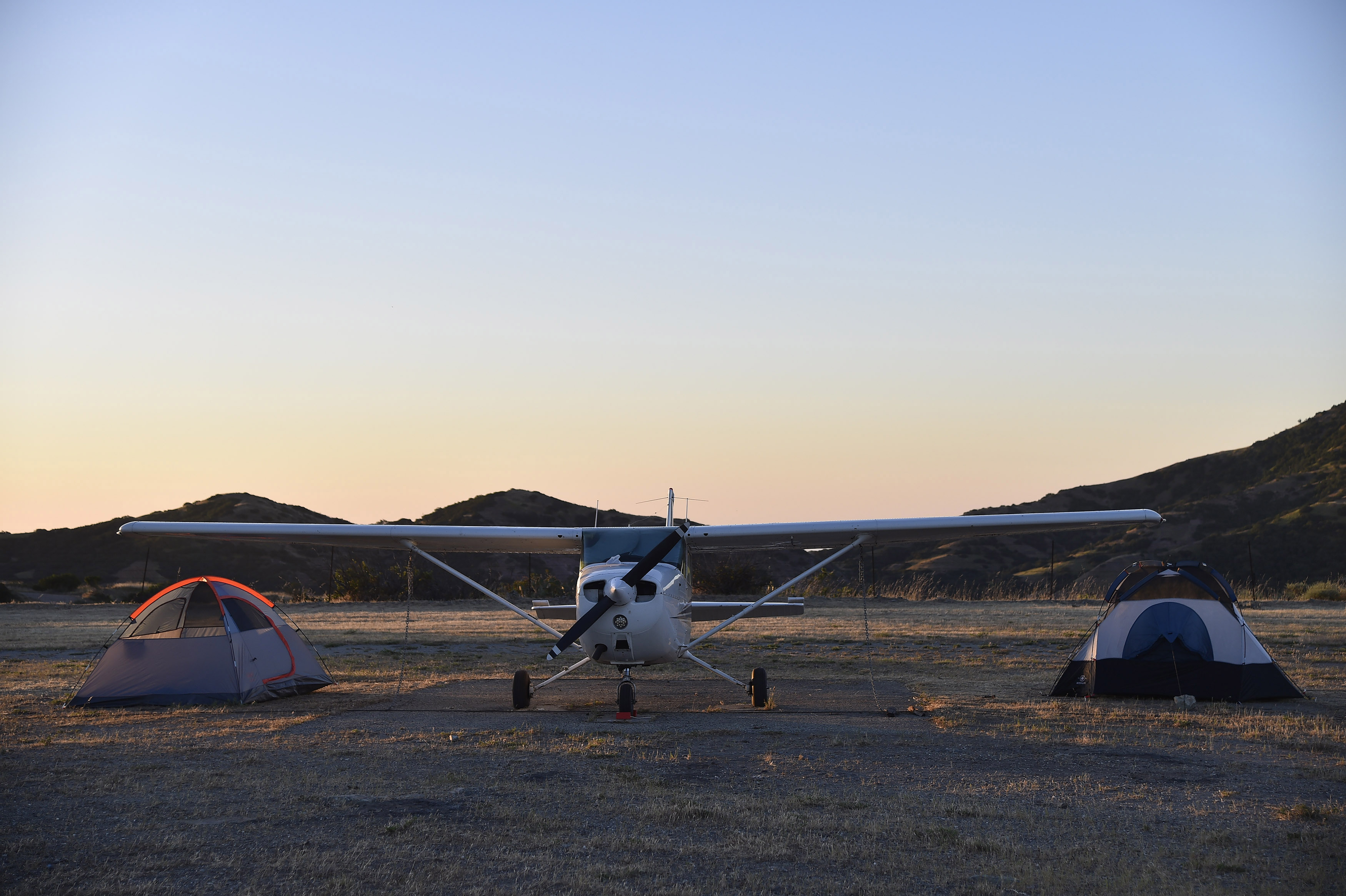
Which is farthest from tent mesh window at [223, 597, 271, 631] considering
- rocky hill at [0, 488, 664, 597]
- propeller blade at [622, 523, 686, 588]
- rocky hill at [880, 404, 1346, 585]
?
rocky hill at [0, 488, 664, 597]

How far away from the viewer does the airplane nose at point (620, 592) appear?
1163 centimetres

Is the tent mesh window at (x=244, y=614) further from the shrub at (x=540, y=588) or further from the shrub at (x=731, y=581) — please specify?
the shrub at (x=731, y=581)

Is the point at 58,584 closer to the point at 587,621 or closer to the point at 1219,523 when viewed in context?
the point at 587,621

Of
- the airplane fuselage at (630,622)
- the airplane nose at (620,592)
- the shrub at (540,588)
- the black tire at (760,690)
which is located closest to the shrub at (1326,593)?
the shrub at (540,588)

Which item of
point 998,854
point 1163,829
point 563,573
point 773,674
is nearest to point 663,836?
point 998,854

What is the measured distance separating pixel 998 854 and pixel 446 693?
32.4 ft

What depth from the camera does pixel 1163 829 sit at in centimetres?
636

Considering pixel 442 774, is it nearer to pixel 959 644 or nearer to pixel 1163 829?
pixel 1163 829

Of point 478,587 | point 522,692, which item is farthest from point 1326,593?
point 522,692

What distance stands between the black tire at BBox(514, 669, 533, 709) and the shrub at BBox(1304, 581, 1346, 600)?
3010cm

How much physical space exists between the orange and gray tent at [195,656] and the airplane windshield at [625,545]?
15.1 feet

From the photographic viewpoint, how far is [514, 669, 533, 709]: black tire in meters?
12.5

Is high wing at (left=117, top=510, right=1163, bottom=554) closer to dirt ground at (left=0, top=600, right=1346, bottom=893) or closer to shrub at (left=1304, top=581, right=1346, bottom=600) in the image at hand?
dirt ground at (left=0, top=600, right=1346, bottom=893)

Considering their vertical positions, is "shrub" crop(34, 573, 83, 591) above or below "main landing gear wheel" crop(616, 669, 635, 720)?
above
